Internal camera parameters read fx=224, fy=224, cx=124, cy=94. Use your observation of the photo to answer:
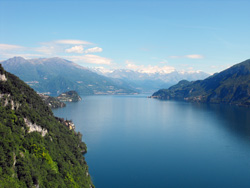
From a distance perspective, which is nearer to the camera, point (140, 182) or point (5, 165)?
point (5, 165)

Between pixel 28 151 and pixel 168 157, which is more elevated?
pixel 28 151

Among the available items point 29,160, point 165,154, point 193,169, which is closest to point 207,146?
point 165,154

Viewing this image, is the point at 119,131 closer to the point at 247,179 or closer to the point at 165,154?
the point at 165,154

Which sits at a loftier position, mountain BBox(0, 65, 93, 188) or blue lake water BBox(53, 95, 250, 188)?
mountain BBox(0, 65, 93, 188)

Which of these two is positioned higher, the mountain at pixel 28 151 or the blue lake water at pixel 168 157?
the mountain at pixel 28 151

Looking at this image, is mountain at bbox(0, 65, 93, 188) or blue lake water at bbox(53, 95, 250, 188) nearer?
mountain at bbox(0, 65, 93, 188)

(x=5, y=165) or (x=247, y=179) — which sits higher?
(x=5, y=165)

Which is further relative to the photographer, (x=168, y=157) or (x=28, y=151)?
(x=168, y=157)

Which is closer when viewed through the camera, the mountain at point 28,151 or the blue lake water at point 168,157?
the mountain at point 28,151
